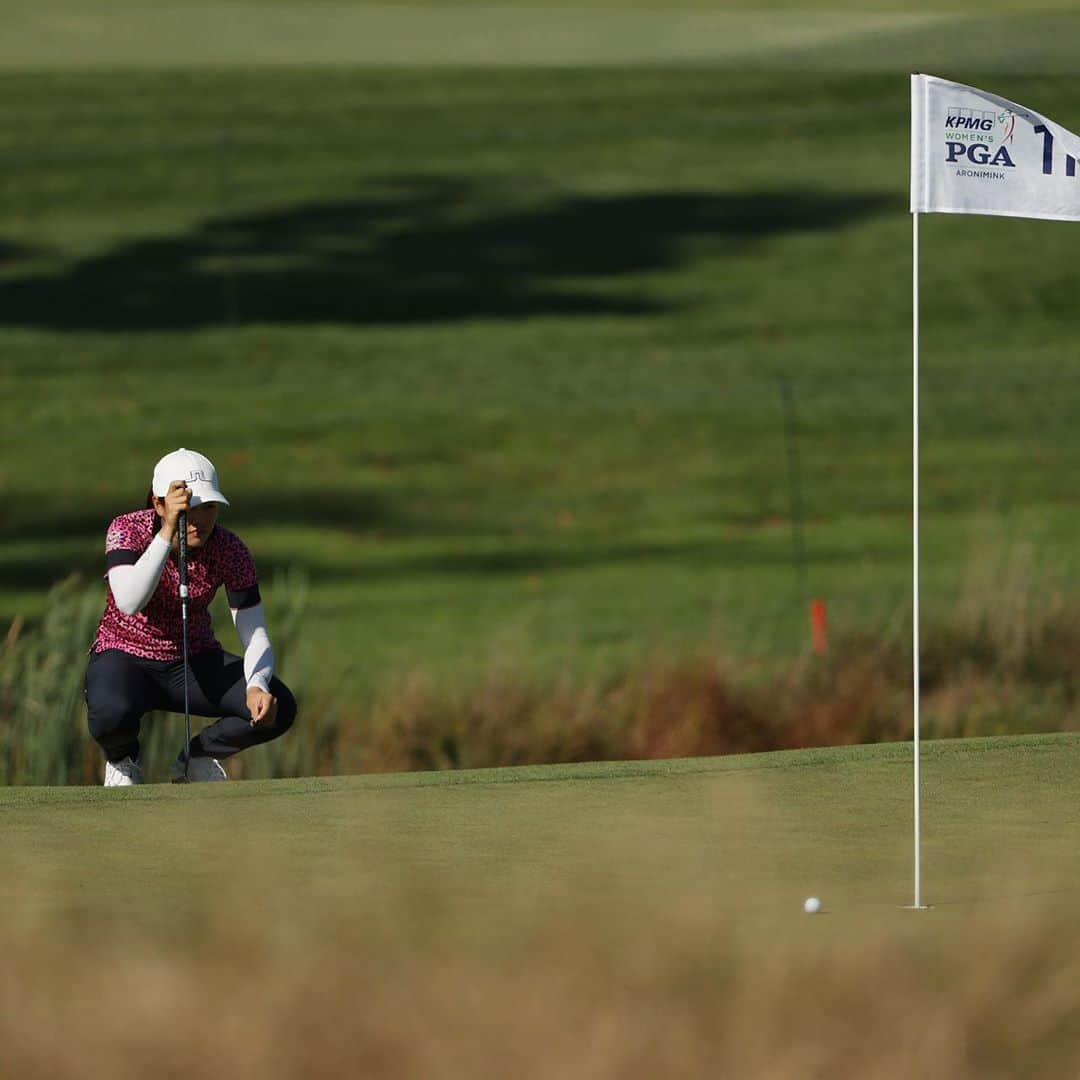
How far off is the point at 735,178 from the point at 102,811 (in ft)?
86.9

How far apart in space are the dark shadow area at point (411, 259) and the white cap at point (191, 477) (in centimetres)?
2100

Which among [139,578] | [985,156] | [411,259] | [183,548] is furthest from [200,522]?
[411,259]

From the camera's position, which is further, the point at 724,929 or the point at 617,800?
the point at 617,800

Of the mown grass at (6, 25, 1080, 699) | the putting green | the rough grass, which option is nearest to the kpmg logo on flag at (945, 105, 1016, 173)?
the putting green

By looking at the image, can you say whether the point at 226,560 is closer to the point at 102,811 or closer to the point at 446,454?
the point at 102,811

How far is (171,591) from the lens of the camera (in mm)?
8594

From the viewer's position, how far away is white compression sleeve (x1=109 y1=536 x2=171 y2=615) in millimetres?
8086

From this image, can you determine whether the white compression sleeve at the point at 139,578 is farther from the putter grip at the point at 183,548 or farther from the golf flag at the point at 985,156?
the golf flag at the point at 985,156

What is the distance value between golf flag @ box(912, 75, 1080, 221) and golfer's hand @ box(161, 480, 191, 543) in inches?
109

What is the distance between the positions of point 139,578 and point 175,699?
A: 0.80m

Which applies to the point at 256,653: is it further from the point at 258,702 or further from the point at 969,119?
the point at 969,119

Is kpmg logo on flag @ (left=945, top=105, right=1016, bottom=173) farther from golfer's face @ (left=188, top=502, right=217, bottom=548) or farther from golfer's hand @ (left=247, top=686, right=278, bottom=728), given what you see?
golfer's hand @ (left=247, top=686, right=278, bottom=728)

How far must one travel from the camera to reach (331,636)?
2105 cm

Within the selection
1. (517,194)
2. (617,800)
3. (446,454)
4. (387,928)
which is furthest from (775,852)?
(517,194)
